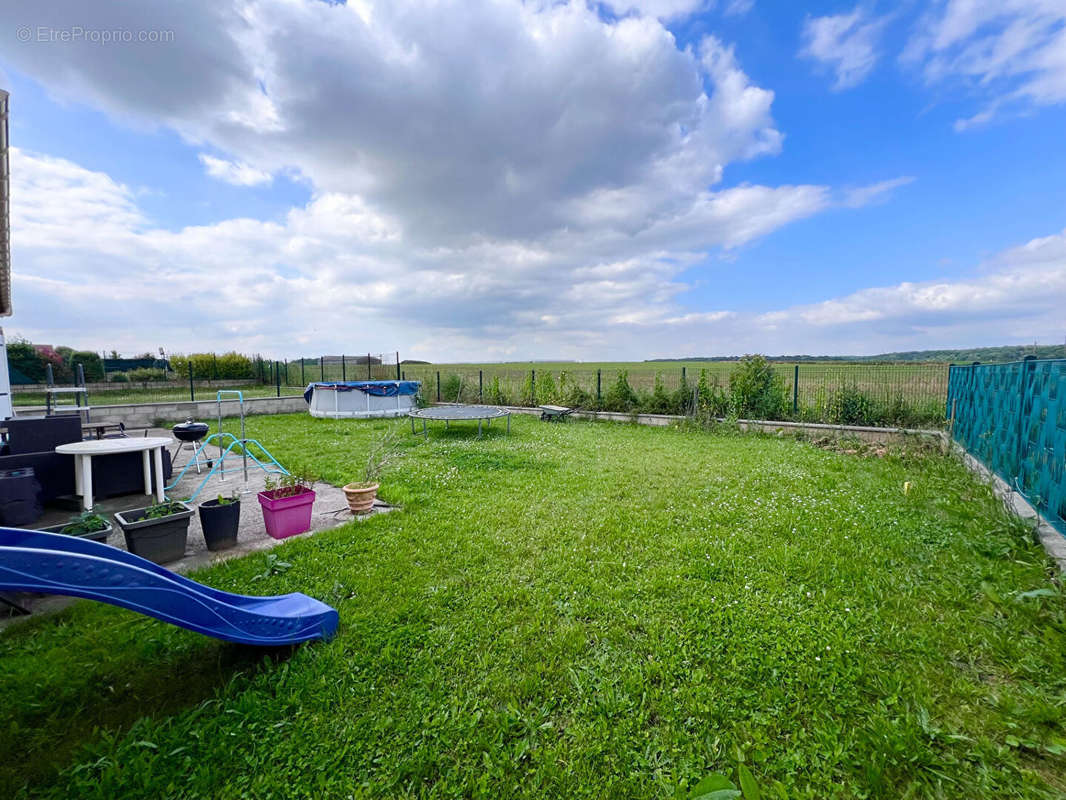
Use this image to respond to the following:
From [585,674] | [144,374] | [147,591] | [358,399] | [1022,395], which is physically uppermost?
[144,374]

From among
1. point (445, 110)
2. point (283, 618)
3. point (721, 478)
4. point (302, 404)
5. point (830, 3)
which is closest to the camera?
point (283, 618)

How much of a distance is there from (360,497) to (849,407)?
1057cm

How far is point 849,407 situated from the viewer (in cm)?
957

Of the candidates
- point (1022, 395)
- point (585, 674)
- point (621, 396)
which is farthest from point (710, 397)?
point (585, 674)

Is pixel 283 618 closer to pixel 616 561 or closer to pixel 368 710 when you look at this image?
pixel 368 710

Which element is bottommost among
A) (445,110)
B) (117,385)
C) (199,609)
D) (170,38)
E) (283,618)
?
(283,618)

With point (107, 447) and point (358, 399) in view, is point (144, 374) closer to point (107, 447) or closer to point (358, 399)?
point (358, 399)

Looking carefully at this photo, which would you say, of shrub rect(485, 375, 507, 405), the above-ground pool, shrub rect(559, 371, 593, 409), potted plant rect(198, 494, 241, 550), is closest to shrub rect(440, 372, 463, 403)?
shrub rect(485, 375, 507, 405)

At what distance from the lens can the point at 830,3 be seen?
6.27 metres

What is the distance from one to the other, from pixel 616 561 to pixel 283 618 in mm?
2324

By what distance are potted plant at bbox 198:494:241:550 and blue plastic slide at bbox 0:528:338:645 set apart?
1.46 meters

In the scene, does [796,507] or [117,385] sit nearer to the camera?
[796,507]

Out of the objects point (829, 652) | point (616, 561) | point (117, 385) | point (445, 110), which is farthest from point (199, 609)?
point (117, 385)

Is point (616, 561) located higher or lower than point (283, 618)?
lower
